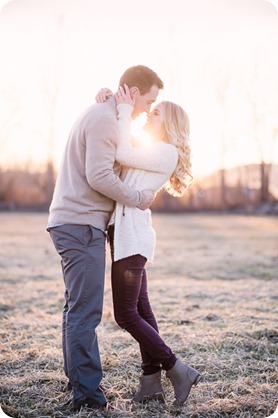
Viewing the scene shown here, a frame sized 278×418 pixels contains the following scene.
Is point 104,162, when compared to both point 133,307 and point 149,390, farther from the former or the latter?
point 149,390

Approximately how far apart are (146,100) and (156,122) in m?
0.14

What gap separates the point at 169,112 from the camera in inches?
121

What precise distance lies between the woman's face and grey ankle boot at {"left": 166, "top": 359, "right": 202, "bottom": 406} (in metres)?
1.33

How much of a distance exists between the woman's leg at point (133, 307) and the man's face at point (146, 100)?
87 centimetres

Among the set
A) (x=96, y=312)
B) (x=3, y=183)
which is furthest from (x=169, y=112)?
(x=3, y=183)

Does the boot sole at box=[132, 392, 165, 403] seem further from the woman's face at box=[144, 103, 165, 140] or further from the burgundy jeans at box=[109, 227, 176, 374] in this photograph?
the woman's face at box=[144, 103, 165, 140]

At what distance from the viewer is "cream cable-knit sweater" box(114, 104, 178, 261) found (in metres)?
2.90

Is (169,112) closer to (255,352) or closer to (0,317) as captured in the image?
(255,352)

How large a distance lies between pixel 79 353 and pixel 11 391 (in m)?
0.62

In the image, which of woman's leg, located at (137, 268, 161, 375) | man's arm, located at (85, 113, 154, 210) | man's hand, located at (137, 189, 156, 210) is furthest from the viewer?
woman's leg, located at (137, 268, 161, 375)

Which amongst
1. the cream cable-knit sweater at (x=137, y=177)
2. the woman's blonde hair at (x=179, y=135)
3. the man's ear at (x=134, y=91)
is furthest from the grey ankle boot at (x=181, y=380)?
the man's ear at (x=134, y=91)

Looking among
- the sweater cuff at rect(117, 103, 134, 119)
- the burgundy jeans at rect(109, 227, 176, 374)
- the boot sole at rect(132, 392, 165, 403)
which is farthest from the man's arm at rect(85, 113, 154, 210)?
the boot sole at rect(132, 392, 165, 403)

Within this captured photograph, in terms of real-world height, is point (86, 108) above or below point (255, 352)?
above

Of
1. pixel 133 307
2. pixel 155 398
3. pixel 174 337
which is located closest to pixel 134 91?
pixel 133 307
